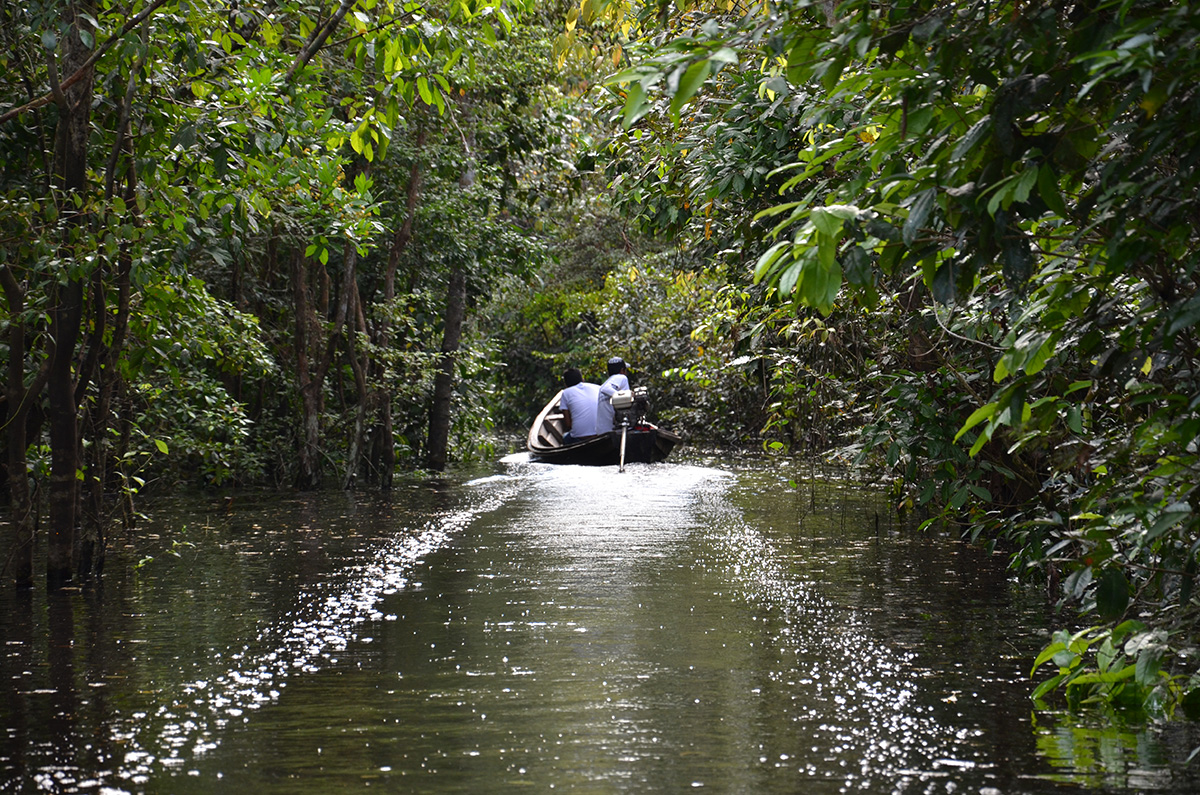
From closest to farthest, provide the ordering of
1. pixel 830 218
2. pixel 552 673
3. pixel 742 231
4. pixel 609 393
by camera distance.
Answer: pixel 830 218 → pixel 552 673 → pixel 742 231 → pixel 609 393

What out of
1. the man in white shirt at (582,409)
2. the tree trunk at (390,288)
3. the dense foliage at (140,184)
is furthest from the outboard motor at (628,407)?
the dense foliage at (140,184)

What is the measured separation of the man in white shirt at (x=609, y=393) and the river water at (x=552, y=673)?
10564 millimetres

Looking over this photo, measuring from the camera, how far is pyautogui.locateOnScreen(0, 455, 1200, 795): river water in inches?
159

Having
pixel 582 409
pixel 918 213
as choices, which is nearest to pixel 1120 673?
pixel 918 213

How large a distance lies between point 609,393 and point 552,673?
1544 cm

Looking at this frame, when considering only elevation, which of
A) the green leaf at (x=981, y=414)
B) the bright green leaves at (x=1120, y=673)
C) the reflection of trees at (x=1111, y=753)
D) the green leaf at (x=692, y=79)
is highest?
the green leaf at (x=692, y=79)

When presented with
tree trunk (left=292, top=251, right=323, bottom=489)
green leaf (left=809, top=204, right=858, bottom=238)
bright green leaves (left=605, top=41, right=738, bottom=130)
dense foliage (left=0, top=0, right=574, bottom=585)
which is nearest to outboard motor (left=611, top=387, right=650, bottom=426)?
tree trunk (left=292, top=251, right=323, bottom=489)

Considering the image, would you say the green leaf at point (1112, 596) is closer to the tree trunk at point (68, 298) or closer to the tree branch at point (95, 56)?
the tree branch at point (95, 56)

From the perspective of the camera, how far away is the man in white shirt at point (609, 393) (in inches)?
820

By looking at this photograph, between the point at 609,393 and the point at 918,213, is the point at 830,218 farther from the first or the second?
the point at 609,393

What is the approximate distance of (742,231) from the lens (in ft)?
25.2

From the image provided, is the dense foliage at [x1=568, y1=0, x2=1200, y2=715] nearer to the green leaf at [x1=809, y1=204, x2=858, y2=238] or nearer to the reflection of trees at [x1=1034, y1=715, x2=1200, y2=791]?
the green leaf at [x1=809, y1=204, x2=858, y2=238]

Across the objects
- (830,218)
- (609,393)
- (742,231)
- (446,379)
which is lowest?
(830,218)

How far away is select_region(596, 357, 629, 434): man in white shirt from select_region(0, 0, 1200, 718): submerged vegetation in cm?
414
